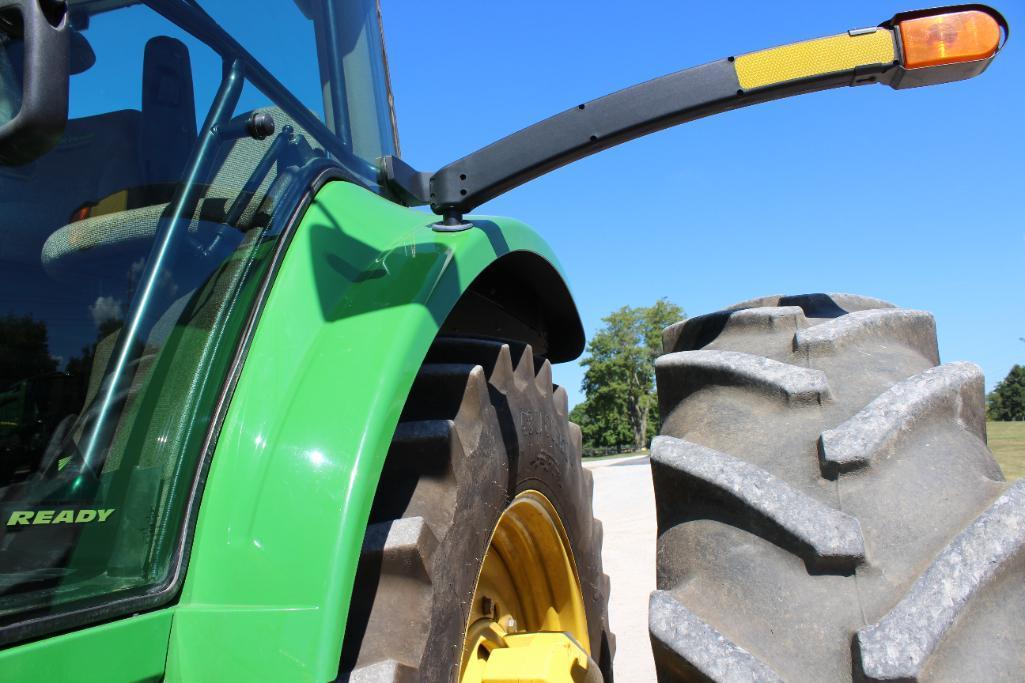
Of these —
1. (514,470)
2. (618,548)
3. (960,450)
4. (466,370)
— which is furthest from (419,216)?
(618,548)

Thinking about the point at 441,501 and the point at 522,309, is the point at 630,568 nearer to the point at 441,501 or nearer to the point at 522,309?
the point at 522,309

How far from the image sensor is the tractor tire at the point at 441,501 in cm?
114

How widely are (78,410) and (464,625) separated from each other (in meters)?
0.65

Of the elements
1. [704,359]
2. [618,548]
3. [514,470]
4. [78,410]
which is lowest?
[618,548]

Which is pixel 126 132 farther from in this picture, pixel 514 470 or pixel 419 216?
pixel 514 470

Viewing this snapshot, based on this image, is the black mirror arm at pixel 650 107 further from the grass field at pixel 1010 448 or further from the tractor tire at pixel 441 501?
the grass field at pixel 1010 448

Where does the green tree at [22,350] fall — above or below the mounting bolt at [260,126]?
below

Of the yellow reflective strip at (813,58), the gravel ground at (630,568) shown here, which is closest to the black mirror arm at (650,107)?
the yellow reflective strip at (813,58)

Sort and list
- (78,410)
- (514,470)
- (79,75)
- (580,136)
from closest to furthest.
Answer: (78,410) < (79,75) < (580,136) < (514,470)

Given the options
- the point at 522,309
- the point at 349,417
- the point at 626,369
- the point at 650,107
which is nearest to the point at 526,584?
the point at 522,309

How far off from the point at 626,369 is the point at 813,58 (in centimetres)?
4233

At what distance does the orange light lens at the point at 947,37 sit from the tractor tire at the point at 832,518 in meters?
0.51

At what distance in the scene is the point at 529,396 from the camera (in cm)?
176

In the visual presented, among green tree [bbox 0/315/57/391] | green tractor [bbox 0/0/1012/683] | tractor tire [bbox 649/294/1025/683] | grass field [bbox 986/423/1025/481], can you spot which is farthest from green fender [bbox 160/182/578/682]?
grass field [bbox 986/423/1025/481]
